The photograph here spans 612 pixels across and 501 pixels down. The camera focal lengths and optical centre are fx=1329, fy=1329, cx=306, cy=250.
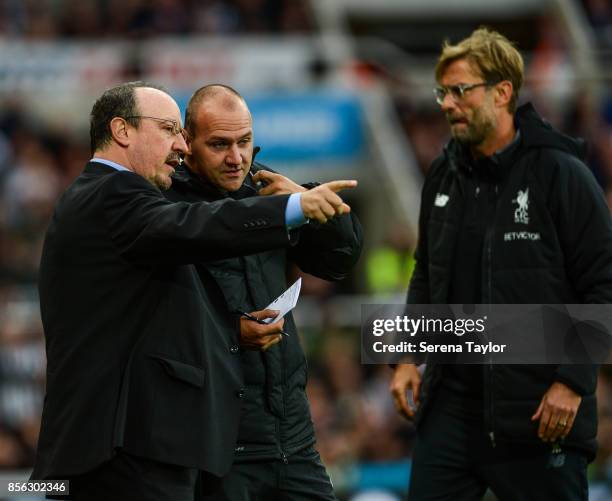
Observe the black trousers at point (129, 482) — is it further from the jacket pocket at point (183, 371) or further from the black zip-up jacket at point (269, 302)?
the black zip-up jacket at point (269, 302)

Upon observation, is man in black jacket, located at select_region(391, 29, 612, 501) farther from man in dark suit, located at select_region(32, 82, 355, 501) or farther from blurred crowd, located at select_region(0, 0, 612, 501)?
blurred crowd, located at select_region(0, 0, 612, 501)

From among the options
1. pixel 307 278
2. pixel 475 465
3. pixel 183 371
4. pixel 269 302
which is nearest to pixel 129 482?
pixel 183 371

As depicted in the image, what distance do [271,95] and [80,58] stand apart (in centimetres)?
248

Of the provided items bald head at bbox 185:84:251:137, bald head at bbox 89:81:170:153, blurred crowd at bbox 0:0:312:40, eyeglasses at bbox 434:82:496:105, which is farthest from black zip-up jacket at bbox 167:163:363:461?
blurred crowd at bbox 0:0:312:40

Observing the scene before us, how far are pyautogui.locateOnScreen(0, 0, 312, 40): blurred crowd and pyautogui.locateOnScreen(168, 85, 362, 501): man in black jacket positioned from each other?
10994mm

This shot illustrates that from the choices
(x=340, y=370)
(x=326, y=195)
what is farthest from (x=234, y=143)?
(x=340, y=370)

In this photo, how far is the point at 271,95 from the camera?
1413 cm

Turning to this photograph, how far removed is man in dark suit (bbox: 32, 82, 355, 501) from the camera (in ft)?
14.2

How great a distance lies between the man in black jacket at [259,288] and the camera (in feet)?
15.8

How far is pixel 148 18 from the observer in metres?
16.0

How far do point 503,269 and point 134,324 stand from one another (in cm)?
165

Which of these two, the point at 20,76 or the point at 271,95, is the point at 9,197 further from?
the point at 271,95

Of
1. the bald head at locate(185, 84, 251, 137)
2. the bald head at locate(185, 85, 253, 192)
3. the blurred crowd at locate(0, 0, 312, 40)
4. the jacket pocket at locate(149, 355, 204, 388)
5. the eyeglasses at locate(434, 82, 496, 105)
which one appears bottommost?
the jacket pocket at locate(149, 355, 204, 388)

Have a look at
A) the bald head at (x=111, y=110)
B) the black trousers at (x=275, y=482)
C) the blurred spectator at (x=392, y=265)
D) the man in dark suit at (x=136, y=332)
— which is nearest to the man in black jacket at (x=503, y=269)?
the black trousers at (x=275, y=482)
